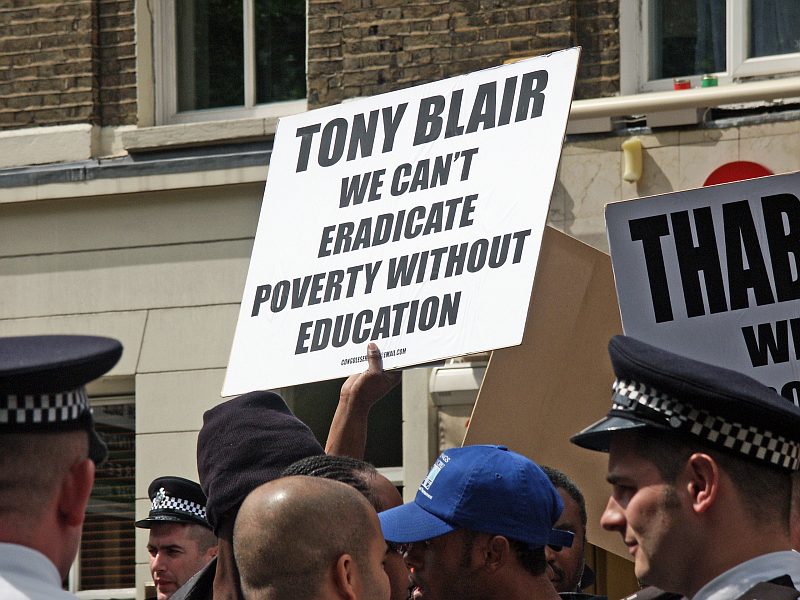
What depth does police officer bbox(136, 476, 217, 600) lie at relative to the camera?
17.9 feet

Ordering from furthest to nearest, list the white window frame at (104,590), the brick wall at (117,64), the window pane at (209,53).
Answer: the window pane at (209,53), the brick wall at (117,64), the white window frame at (104,590)

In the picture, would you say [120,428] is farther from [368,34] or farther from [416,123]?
[416,123]

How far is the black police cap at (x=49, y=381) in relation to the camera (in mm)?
2352

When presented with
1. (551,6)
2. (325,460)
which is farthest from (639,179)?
(325,460)

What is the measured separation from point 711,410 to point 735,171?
20.5ft

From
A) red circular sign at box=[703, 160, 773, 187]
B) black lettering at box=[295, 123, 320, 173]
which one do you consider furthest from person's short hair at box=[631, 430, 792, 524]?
red circular sign at box=[703, 160, 773, 187]

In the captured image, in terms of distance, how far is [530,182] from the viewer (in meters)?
4.75

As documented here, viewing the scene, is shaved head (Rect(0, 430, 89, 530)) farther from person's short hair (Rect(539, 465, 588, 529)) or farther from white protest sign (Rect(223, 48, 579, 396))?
person's short hair (Rect(539, 465, 588, 529))

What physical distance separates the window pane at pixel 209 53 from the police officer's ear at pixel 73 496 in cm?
804

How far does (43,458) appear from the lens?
7.64 feet

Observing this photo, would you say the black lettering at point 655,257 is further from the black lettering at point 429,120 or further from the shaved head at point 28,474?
the shaved head at point 28,474

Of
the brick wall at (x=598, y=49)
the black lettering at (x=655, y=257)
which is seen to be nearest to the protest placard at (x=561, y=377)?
the black lettering at (x=655, y=257)

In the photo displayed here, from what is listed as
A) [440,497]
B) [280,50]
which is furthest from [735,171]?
[440,497]

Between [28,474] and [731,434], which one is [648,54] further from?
[28,474]
